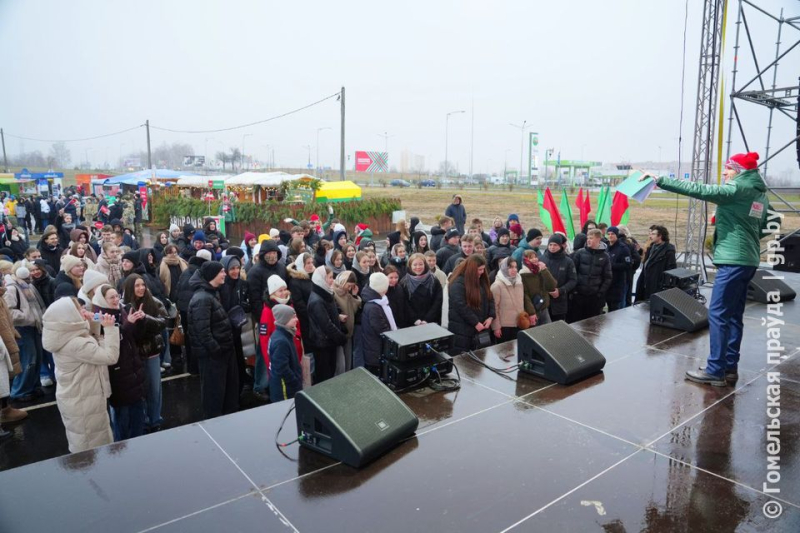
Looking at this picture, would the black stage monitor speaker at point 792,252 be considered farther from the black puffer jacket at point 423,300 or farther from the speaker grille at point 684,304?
the black puffer jacket at point 423,300

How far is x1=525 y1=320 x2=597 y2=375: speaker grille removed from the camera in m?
4.63

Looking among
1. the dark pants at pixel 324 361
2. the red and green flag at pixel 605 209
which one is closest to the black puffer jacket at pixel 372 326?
the dark pants at pixel 324 361

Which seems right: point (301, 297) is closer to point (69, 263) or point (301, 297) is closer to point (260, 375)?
point (260, 375)

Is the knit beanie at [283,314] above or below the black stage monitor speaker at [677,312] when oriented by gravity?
above

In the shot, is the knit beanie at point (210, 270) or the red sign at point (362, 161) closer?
the knit beanie at point (210, 270)

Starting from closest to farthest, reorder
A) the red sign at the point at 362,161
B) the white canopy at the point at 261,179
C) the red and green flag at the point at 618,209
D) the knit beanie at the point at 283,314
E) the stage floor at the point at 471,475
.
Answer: the stage floor at the point at 471,475 → the knit beanie at the point at 283,314 → the red and green flag at the point at 618,209 → the white canopy at the point at 261,179 → the red sign at the point at 362,161

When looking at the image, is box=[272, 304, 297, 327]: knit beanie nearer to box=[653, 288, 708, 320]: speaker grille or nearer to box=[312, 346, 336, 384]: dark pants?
box=[312, 346, 336, 384]: dark pants

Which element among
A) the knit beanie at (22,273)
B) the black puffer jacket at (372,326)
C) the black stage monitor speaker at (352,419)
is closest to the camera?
the black stage monitor speaker at (352,419)

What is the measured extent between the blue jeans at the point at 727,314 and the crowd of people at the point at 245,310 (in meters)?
2.27

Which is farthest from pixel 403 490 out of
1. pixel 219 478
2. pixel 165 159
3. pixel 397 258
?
pixel 165 159

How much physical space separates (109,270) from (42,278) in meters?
0.84

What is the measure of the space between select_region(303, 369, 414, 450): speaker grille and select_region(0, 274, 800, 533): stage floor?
21 cm

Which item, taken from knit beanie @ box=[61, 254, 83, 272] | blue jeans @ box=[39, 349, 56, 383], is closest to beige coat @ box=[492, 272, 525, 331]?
knit beanie @ box=[61, 254, 83, 272]

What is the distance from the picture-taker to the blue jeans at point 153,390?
5.22 m
